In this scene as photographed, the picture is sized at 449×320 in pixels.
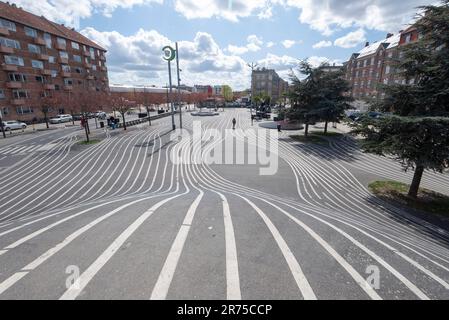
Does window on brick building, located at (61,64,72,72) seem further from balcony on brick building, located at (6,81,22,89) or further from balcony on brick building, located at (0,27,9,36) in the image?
balcony on brick building, located at (0,27,9,36)

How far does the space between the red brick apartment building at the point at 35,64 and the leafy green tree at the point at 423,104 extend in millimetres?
33986

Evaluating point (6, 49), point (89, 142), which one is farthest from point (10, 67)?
point (89, 142)

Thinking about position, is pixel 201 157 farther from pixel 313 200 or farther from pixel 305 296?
pixel 305 296

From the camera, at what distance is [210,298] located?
2961mm

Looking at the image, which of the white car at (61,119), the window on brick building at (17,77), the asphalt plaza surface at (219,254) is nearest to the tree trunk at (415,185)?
the asphalt plaza surface at (219,254)

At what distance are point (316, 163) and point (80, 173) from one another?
682 inches

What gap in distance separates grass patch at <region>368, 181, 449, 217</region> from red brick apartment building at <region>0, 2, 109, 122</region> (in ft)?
113

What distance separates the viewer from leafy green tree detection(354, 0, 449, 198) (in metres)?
8.94

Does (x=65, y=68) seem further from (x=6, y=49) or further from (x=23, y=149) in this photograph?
(x=23, y=149)

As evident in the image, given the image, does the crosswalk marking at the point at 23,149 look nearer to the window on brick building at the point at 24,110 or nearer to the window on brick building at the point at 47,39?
the window on brick building at the point at 24,110

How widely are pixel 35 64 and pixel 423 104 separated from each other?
189ft

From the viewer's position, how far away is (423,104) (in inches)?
378

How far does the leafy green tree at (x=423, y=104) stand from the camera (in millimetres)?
8938
